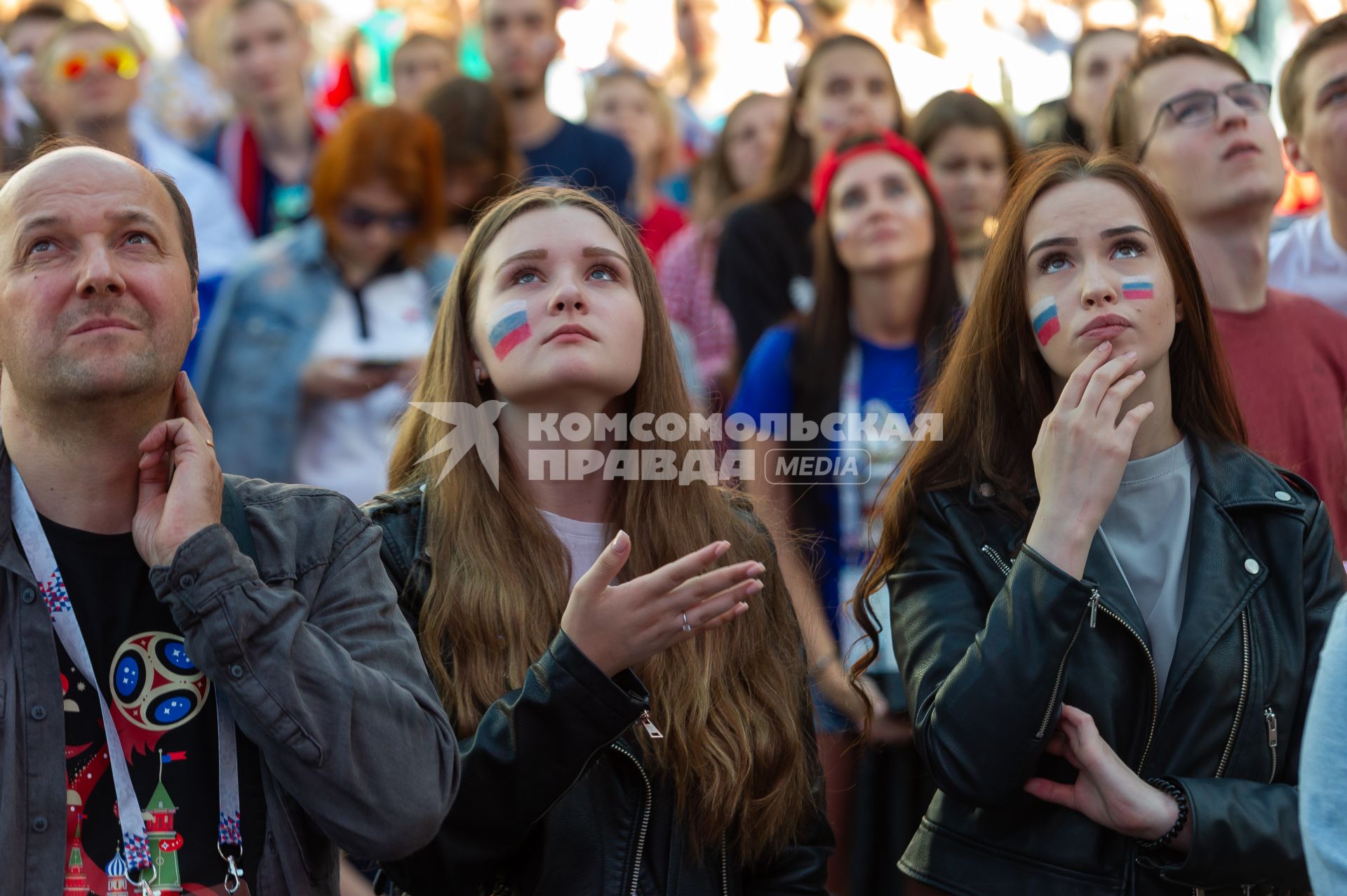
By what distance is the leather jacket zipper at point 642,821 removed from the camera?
286 centimetres

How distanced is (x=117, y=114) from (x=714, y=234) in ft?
8.48

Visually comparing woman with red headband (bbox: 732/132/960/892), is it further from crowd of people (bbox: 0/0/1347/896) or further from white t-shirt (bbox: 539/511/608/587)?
white t-shirt (bbox: 539/511/608/587)

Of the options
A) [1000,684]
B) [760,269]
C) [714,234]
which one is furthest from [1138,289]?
[714,234]

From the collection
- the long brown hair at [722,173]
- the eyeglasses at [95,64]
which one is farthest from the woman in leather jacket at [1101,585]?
the eyeglasses at [95,64]

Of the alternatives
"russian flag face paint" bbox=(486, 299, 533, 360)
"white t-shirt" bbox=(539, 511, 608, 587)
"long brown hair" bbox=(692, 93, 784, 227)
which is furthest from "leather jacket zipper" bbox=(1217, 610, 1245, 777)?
"long brown hair" bbox=(692, 93, 784, 227)

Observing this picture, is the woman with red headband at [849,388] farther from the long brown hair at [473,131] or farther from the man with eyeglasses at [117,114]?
the man with eyeglasses at [117,114]

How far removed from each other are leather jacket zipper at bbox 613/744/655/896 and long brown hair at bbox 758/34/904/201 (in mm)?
3697

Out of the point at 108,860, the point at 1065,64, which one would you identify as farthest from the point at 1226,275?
the point at 1065,64

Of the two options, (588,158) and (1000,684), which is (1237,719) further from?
(588,158)

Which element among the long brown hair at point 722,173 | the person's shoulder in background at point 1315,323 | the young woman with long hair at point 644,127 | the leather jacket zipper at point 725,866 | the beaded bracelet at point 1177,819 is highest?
the young woman with long hair at point 644,127

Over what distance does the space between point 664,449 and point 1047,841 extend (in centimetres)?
115

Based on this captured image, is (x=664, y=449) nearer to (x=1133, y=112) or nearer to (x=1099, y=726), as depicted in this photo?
(x=1099, y=726)

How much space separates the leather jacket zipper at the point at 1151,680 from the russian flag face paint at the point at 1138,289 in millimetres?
635

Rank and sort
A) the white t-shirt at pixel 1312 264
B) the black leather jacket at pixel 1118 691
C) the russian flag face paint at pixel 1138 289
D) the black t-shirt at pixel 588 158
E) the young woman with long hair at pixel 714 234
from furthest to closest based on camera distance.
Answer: the black t-shirt at pixel 588 158, the young woman with long hair at pixel 714 234, the white t-shirt at pixel 1312 264, the russian flag face paint at pixel 1138 289, the black leather jacket at pixel 1118 691
